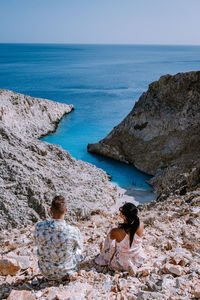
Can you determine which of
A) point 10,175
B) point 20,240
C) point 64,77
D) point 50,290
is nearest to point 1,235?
point 20,240

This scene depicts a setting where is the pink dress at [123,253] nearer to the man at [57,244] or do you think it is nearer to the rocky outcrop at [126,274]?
the rocky outcrop at [126,274]

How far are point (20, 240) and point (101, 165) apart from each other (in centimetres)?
1652

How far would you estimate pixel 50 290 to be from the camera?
4.48m

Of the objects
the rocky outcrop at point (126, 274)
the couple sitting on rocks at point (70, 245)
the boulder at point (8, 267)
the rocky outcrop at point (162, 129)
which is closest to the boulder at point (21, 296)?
the rocky outcrop at point (126, 274)

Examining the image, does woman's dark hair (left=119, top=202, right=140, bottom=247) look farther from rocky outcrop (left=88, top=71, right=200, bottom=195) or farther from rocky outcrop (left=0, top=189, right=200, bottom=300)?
rocky outcrop (left=88, top=71, right=200, bottom=195)

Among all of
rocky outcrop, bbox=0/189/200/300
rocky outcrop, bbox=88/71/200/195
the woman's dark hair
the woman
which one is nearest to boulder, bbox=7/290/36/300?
rocky outcrop, bbox=0/189/200/300

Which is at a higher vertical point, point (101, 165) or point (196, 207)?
point (196, 207)

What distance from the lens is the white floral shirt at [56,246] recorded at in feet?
15.1

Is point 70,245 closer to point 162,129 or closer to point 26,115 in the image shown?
point 162,129

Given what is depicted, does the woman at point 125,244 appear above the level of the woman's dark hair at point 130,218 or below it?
below

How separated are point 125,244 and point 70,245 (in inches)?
39.1

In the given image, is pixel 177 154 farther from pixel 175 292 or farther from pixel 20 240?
pixel 175 292

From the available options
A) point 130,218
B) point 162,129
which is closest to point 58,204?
point 130,218

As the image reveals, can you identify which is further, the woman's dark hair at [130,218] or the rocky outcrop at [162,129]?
the rocky outcrop at [162,129]
